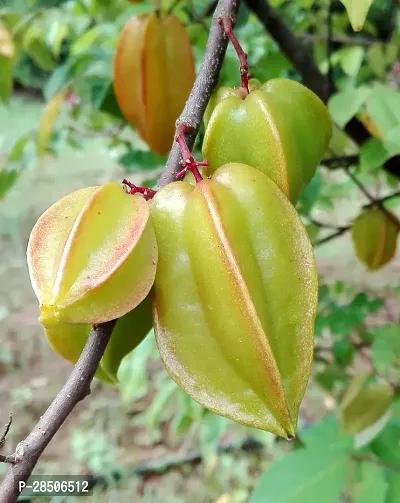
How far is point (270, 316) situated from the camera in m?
0.53

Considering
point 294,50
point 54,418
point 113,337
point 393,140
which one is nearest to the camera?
point 54,418

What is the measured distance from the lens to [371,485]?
1179mm

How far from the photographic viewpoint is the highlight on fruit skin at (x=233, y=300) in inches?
20.5

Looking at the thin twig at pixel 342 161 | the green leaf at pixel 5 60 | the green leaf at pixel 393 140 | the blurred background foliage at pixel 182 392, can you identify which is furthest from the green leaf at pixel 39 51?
the green leaf at pixel 393 140

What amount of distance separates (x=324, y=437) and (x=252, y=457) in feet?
3.88

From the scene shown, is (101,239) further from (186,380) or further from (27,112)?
(27,112)

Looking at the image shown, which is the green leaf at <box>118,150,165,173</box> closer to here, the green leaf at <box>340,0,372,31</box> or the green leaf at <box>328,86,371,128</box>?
the green leaf at <box>328,86,371,128</box>

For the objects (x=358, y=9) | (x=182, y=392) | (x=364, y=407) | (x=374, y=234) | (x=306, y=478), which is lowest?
(x=182, y=392)

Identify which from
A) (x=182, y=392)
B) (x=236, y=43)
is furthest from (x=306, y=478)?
(x=236, y=43)

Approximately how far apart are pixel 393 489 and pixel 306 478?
7.2 inches

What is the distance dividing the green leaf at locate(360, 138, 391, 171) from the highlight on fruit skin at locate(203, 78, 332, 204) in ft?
1.20

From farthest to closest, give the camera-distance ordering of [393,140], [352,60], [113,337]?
1. [352,60]
2. [393,140]
3. [113,337]

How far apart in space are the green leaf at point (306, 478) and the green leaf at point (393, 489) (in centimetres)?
10

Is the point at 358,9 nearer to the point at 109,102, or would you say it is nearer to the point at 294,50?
the point at 294,50
